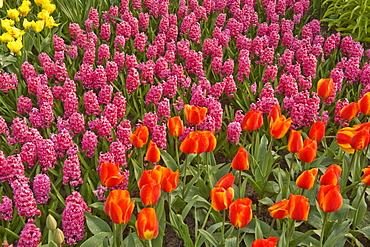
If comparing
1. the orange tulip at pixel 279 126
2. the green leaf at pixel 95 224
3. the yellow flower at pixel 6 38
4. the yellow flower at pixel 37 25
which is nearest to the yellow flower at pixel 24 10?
the yellow flower at pixel 37 25

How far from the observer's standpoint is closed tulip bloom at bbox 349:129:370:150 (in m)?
2.22

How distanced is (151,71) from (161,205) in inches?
65.0

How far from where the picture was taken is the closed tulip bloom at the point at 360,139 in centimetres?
222

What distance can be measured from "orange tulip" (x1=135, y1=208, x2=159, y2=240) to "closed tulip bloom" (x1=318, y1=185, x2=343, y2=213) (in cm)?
72

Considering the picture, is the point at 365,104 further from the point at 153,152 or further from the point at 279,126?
the point at 153,152

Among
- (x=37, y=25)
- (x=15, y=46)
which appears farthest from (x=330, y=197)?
(x=37, y=25)

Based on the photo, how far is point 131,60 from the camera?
3834 millimetres

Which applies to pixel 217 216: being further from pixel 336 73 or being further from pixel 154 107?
pixel 336 73

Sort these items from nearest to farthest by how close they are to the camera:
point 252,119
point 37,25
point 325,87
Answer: point 252,119 → point 325,87 → point 37,25

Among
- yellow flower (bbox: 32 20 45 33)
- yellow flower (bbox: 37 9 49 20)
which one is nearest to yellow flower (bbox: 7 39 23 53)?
yellow flower (bbox: 32 20 45 33)

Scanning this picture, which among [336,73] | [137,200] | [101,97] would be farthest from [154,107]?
[336,73]

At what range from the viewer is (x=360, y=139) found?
7.32ft

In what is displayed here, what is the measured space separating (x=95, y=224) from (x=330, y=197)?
1265 millimetres

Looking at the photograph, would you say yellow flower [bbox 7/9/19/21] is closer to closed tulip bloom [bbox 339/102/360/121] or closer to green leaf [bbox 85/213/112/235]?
green leaf [bbox 85/213/112/235]
